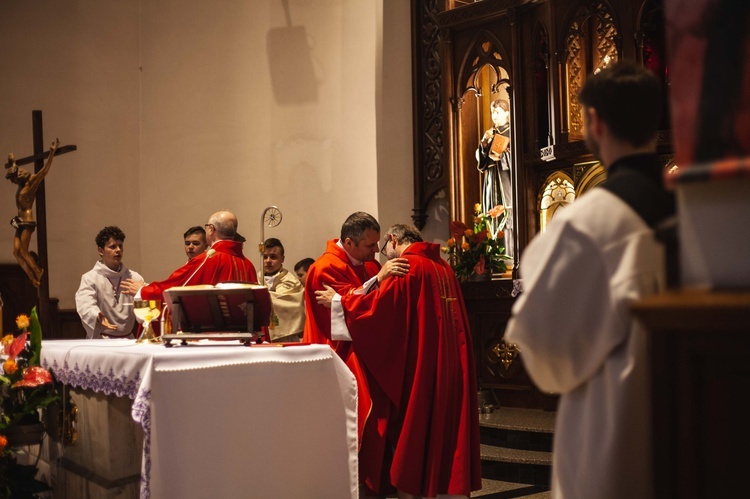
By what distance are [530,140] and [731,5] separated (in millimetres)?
6040

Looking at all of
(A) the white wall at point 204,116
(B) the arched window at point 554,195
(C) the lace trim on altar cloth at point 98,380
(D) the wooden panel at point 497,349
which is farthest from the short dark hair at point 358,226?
(A) the white wall at point 204,116

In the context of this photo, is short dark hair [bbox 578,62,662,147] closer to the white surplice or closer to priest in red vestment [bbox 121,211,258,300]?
the white surplice

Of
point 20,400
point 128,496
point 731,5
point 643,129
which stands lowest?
point 128,496

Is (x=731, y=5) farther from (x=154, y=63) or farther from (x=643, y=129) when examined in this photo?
(x=154, y=63)

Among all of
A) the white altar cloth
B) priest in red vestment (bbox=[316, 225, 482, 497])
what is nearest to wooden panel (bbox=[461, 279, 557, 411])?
priest in red vestment (bbox=[316, 225, 482, 497])

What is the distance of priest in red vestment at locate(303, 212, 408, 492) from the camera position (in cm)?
460

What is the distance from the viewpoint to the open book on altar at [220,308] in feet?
12.6

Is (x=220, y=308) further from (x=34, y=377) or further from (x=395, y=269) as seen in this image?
(x=395, y=269)

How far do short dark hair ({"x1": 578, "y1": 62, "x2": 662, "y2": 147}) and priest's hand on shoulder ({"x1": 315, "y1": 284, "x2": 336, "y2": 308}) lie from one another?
295 cm

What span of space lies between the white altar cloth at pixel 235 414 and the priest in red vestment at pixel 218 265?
91cm

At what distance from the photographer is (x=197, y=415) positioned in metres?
3.48

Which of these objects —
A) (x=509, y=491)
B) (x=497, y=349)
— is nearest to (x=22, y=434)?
(x=509, y=491)

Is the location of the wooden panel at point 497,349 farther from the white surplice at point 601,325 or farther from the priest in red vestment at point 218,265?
the white surplice at point 601,325

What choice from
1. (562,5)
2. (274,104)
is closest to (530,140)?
(562,5)
